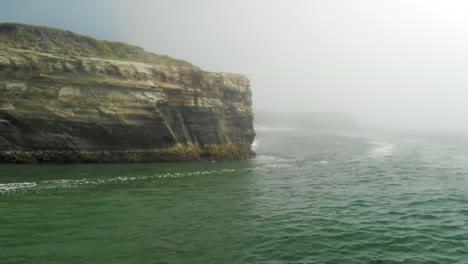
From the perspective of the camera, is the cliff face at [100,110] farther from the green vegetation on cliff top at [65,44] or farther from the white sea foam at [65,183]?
the white sea foam at [65,183]

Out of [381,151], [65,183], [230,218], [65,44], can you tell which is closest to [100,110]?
[65,183]

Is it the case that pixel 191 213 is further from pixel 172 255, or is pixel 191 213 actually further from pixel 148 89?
pixel 148 89

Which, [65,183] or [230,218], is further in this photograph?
[65,183]

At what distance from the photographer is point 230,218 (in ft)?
45.3

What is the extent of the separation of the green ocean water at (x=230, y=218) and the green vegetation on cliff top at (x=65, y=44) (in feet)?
58.2

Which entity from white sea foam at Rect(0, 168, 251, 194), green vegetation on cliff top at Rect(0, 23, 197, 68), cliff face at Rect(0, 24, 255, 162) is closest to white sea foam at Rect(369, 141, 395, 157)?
cliff face at Rect(0, 24, 255, 162)

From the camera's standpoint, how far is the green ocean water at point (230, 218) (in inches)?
382

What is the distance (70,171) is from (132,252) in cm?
1992

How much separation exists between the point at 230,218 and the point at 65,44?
36266 mm

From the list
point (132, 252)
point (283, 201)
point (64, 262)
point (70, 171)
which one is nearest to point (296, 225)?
point (283, 201)

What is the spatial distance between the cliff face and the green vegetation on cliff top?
20 centimetres

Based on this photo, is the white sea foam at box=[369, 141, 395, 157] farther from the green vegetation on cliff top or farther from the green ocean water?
the green vegetation on cliff top

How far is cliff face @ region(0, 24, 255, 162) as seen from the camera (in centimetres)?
2888

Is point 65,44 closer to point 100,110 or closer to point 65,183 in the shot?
point 100,110
